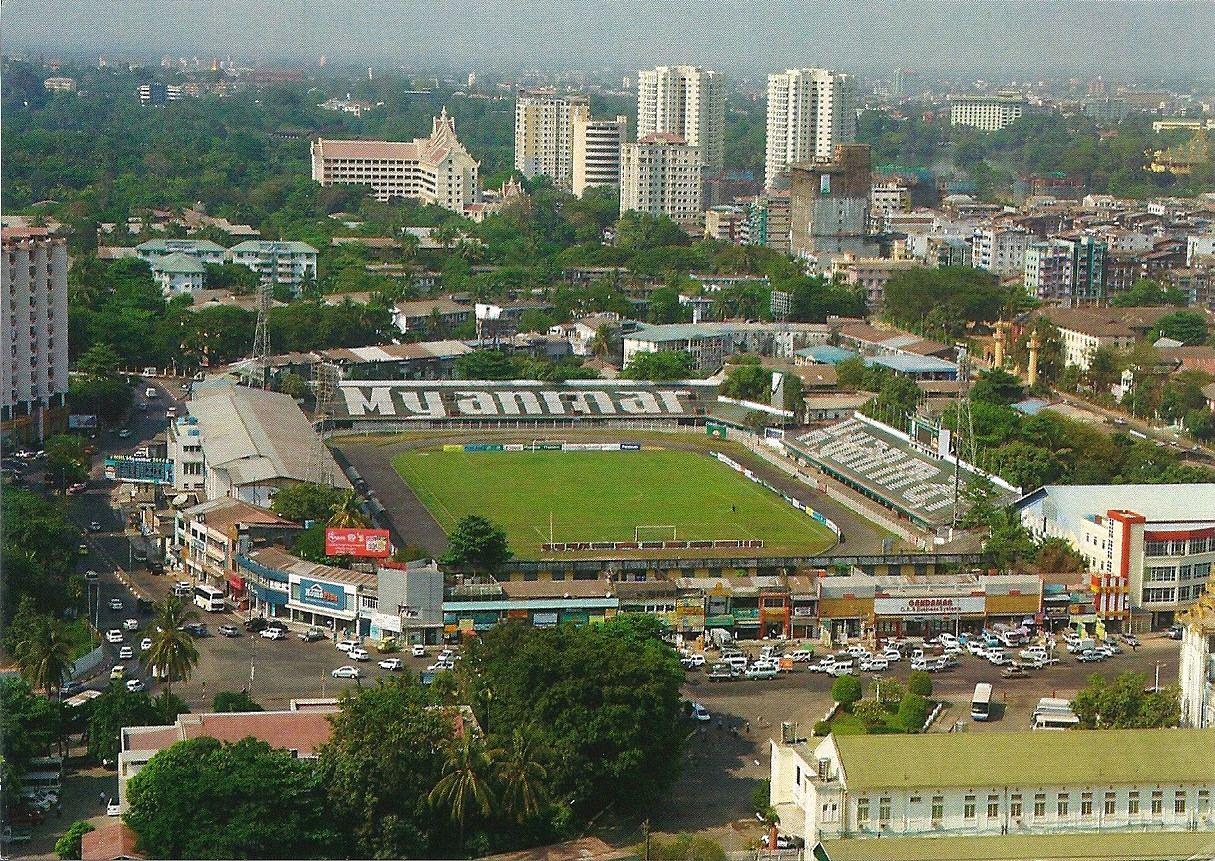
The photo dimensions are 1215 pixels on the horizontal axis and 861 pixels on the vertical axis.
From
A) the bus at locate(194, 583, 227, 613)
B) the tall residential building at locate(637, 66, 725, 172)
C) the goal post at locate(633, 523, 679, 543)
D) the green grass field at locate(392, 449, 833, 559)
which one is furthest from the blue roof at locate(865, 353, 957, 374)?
the tall residential building at locate(637, 66, 725, 172)

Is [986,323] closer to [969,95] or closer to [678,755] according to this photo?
[969,95]

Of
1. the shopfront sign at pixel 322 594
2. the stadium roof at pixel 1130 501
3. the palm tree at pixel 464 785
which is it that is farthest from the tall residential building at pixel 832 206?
the palm tree at pixel 464 785

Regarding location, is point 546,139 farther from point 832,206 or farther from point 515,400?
point 515,400

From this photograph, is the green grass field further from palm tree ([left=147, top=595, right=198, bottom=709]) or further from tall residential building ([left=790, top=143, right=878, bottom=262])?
tall residential building ([left=790, top=143, right=878, bottom=262])

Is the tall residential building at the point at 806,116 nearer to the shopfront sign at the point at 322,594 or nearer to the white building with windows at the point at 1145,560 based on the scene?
the white building with windows at the point at 1145,560

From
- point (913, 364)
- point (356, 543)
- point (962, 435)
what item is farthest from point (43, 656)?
point (913, 364)

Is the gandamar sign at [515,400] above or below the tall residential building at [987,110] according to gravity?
below

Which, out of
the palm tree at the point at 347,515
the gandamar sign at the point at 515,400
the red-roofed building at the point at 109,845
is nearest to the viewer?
the red-roofed building at the point at 109,845
